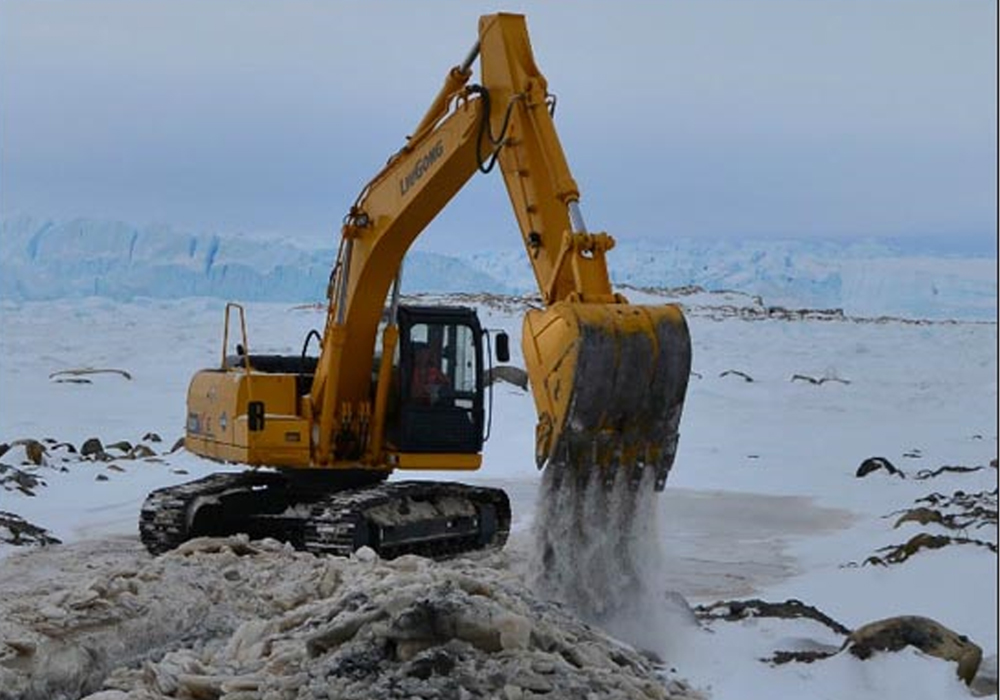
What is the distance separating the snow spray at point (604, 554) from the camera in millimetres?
7543

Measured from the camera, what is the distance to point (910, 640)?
7148mm

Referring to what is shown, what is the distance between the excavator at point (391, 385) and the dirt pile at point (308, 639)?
213 cm

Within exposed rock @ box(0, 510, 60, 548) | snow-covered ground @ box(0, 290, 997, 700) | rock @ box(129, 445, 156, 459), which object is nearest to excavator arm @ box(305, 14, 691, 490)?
snow-covered ground @ box(0, 290, 997, 700)

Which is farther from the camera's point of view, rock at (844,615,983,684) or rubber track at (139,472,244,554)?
rubber track at (139,472,244,554)

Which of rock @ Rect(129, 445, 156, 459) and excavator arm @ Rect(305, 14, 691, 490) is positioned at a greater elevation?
excavator arm @ Rect(305, 14, 691, 490)

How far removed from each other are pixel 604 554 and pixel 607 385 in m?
0.94

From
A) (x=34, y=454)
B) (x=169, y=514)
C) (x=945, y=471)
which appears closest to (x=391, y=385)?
(x=169, y=514)

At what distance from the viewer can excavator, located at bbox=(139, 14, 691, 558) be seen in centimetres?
884

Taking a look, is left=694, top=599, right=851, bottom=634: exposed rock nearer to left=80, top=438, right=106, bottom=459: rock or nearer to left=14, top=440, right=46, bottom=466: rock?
left=14, top=440, right=46, bottom=466: rock

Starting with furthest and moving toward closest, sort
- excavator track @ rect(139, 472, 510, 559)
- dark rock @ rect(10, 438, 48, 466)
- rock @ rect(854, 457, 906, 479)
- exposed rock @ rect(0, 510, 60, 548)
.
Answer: rock @ rect(854, 457, 906, 479), dark rock @ rect(10, 438, 48, 466), exposed rock @ rect(0, 510, 60, 548), excavator track @ rect(139, 472, 510, 559)

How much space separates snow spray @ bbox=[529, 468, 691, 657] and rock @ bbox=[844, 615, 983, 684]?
99 cm

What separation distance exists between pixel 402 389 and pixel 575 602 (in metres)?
3.38

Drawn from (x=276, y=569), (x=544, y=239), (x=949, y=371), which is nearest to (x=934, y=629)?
(x=544, y=239)

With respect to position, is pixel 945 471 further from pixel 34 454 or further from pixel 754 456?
pixel 34 454
